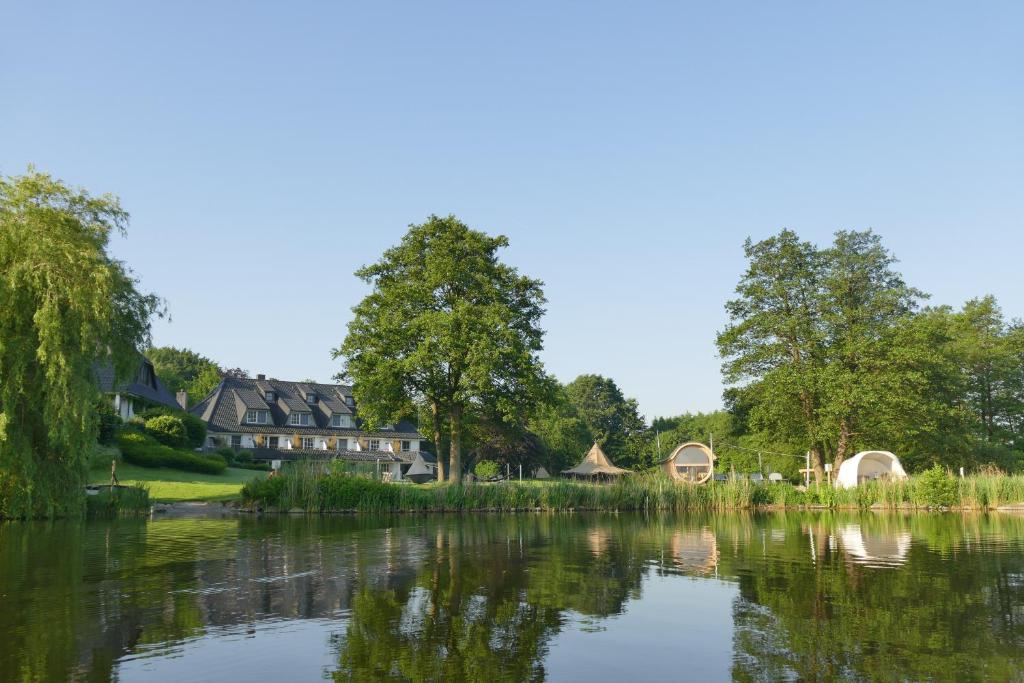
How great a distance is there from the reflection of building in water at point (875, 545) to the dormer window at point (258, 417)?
66.2 metres

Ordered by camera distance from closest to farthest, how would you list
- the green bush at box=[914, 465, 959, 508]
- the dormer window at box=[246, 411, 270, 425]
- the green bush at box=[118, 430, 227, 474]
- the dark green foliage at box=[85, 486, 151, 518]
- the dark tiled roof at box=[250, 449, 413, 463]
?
1. the dark green foliage at box=[85, 486, 151, 518]
2. the green bush at box=[914, 465, 959, 508]
3. the green bush at box=[118, 430, 227, 474]
4. the dark tiled roof at box=[250, 449, 413, 463]
5. the dormer window at box=[246, 411, 270, 425]

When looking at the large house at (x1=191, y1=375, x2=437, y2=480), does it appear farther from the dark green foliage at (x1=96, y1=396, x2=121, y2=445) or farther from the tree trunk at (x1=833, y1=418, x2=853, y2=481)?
the tree trunk at (x1=833, y1=418, x2=853, y2=481)

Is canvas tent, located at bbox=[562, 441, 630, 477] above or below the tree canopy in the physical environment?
below

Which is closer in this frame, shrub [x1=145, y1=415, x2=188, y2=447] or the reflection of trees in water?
the reflection of trees in water

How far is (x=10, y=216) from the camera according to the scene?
28734 mm

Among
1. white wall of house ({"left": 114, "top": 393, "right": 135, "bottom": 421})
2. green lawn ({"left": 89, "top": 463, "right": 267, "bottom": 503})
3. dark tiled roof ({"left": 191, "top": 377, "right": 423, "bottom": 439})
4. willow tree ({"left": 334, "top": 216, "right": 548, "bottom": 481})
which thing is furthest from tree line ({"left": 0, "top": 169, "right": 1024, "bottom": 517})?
dark tiled roof ({"left": 191, "top": 377, "right": 423, "bottom": 439})

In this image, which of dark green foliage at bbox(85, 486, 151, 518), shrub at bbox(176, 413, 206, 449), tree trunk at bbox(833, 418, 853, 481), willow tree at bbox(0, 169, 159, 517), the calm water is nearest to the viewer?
the calm water

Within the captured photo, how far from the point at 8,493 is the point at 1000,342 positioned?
76.1 metres

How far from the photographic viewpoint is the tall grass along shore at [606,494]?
39062 mm

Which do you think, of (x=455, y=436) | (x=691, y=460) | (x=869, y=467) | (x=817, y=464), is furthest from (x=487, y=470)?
(x=869, y=467)

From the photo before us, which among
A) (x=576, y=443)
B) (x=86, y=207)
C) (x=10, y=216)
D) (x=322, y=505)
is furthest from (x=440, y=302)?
(x=576, y=443)

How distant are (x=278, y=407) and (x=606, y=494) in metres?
54.3

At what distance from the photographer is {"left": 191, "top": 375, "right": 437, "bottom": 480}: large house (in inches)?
3214

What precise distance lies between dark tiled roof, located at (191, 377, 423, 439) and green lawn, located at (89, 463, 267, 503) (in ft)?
93.8
